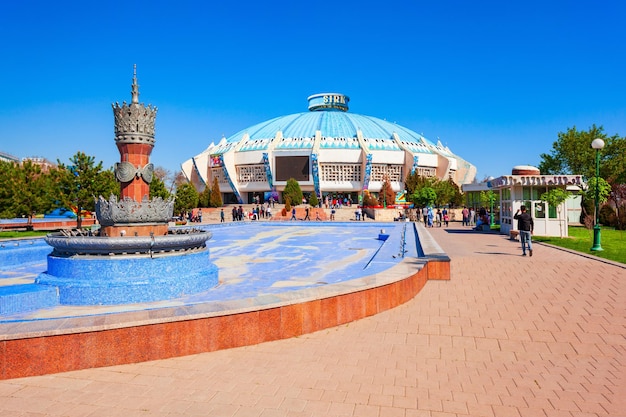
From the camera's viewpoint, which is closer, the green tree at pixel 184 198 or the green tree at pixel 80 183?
the green tree at pixel 80 183

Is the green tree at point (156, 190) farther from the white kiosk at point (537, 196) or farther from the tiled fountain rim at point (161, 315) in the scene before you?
the tiled fountain rim at point (161, 315)

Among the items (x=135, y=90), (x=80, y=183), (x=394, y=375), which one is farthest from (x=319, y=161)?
(x=394, y=375)

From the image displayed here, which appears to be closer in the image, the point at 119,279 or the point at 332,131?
the point at 119,279

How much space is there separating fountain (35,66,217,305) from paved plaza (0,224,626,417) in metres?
3.66

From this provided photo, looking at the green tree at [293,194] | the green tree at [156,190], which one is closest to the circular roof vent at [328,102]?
the green tree at [293,194]

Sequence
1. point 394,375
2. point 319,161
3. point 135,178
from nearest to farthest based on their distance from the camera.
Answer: point 394,375 → point 135,178 → point 319,161

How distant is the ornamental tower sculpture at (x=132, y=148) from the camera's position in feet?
30.7

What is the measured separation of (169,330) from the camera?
441 centimetres

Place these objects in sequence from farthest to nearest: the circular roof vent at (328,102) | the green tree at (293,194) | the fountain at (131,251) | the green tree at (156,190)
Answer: the circular roof vent at (328,102), the green tree at (293,194), the green tree at (156,190), the fountain at (131,251)

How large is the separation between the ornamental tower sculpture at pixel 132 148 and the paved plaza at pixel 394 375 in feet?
19.2

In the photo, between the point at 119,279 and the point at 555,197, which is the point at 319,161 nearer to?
the point at 555,197

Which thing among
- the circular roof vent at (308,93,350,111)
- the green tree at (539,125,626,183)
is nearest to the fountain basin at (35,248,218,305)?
the green tree at (539,125,626,183)

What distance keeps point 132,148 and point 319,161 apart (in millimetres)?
48268

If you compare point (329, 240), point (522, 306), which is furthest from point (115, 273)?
point (329, 240)
